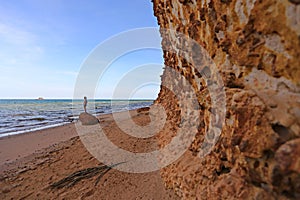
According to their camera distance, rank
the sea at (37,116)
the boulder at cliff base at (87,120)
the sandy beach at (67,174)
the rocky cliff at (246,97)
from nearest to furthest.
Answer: the rocky cliff at (246,97)
the sandy beach at (67,174)
the boulder at cliff base at (87,120)
the sea at (37,116)

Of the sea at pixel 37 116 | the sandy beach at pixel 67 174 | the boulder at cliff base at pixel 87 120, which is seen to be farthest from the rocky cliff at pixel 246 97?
the sea at pixel 37 116

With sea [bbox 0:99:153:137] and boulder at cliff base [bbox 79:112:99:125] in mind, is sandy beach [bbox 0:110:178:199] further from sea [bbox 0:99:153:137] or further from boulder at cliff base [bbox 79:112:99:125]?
sea [bbox 0:99:153:137]

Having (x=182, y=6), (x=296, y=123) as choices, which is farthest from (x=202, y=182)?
(x=182, y=6)

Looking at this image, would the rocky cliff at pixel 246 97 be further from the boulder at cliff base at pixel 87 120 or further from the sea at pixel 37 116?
the sea at pixel 37 116

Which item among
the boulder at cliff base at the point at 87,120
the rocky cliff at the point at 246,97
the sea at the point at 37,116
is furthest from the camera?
the sea at the point at 37,116

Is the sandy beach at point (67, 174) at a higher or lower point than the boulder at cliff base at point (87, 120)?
lower

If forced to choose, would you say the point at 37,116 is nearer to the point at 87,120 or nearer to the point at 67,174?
the point at 87,120

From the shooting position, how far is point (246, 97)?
1.73m

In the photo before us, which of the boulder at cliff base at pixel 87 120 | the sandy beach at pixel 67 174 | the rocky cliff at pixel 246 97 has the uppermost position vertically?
the rocky cliff at pixel 246 97

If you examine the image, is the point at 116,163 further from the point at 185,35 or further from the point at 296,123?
the point at 296,123

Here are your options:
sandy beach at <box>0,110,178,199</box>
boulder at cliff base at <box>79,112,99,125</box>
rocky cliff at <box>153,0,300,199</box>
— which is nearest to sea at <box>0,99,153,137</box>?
boulder at cliff base at <box>79,112,99,125</box>

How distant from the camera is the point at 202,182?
8.41 feet

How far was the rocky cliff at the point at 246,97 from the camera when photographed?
140cm

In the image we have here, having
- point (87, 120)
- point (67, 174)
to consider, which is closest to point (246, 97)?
point (67, 174)
